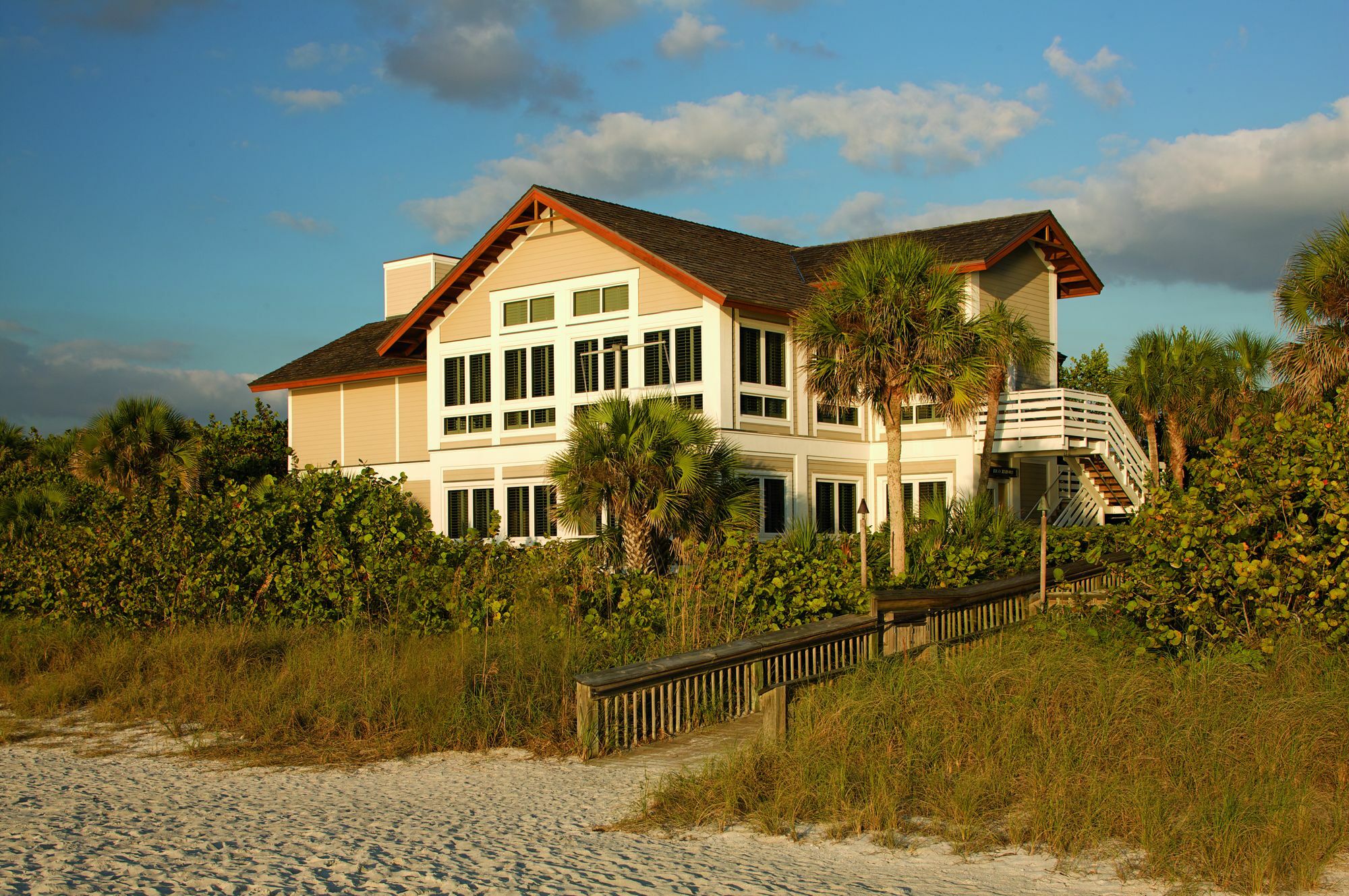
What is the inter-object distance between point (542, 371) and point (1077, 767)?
21392 millimetres

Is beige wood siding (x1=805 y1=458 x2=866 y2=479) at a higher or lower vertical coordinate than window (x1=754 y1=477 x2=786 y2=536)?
higher

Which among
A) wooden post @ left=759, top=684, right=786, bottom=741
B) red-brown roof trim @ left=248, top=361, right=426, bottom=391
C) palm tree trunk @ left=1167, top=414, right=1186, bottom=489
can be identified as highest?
red-brown roof trim @ left=248, top=361, right=426, bottom=391

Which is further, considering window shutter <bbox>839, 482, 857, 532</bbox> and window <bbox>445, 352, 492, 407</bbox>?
window <bbox>445, 352, 492, 407</bbox>

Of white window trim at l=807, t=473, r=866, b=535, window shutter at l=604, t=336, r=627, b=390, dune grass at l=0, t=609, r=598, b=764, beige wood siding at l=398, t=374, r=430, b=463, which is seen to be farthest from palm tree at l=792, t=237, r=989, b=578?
beige wood siding at l=398, t=374, r=430, b=463

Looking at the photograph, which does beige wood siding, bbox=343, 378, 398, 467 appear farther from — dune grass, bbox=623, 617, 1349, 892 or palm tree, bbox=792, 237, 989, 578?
dune grass, bbox=623, 617, 1349, 892

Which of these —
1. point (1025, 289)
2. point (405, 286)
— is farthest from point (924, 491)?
point (405, 286)

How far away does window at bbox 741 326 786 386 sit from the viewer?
2638 cm

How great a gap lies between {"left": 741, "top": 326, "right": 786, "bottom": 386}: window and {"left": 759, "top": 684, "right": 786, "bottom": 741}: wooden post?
55.3 ft

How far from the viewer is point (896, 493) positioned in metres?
19.4

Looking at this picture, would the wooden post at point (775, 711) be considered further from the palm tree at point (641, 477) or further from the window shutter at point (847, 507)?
the window shutter at point (847, 507)

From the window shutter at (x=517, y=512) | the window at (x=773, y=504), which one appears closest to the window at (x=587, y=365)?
the window shutter at (x=517, y=512)

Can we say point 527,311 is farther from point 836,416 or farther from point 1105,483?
point 1105,483

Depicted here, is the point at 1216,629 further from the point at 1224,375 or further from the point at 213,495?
the point at 1224,375

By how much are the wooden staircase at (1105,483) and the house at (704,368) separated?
0.12ft
